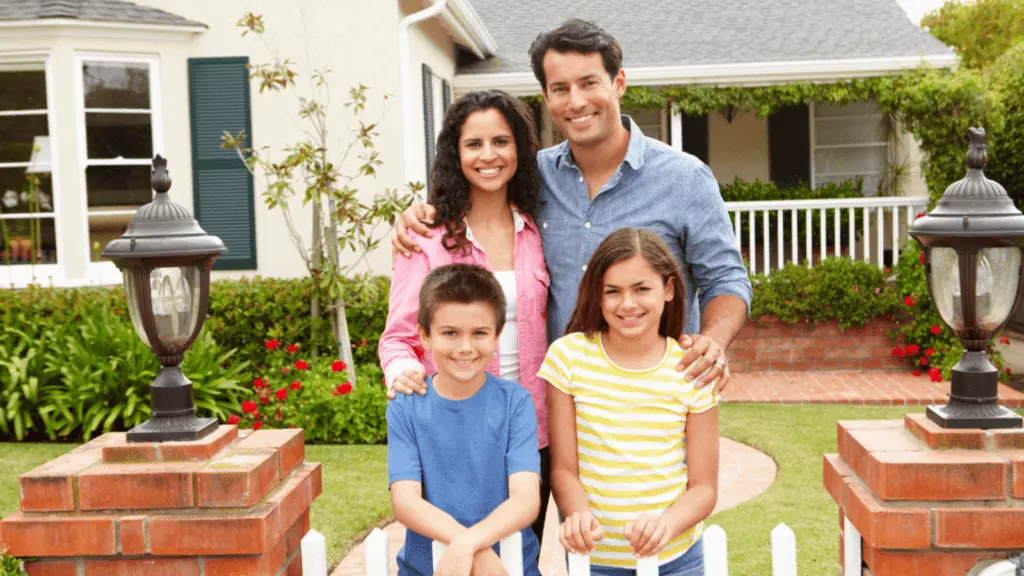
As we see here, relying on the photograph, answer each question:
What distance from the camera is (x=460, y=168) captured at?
2465 millimetres

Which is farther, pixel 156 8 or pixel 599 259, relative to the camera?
pixel 156 8

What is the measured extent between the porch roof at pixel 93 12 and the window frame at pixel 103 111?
296 millimetres

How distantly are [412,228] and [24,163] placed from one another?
675 cm

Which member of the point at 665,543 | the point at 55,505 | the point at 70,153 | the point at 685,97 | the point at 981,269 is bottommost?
the point at 665,543

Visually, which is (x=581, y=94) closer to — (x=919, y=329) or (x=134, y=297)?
(x=134, y=297)

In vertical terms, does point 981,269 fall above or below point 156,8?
below

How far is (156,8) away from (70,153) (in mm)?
1413

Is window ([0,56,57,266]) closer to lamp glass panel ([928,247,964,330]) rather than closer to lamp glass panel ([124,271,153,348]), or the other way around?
lamp glass panel ([124,271,153,348])

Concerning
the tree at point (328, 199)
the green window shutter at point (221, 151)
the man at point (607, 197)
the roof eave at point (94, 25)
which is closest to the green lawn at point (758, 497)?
the tree at point (328, 199)

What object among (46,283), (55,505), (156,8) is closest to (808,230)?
(156,8)

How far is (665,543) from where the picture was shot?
2.07 metres

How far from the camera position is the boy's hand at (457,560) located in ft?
6.51

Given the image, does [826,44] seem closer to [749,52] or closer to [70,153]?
[749,52]

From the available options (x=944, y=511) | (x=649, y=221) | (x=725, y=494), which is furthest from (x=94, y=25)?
(x=944, y=511)
